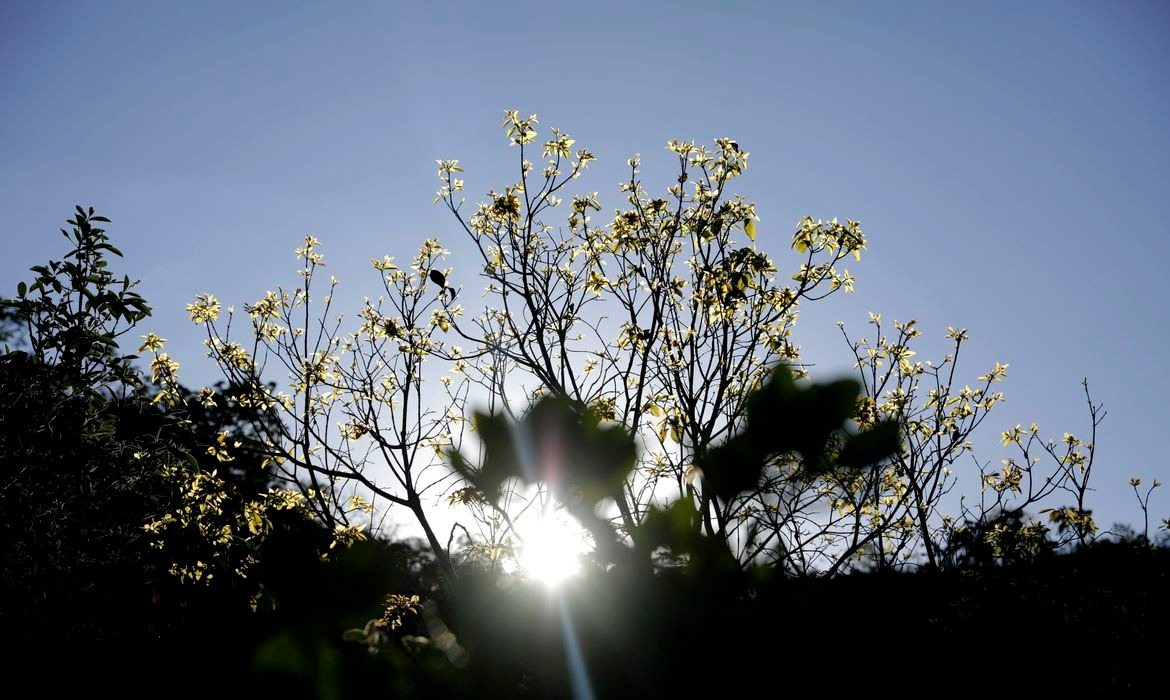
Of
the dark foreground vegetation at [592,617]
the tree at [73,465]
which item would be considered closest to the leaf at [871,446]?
the dark foreground vegetation at [592,617]

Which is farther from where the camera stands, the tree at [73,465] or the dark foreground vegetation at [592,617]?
the tree at [73,465]

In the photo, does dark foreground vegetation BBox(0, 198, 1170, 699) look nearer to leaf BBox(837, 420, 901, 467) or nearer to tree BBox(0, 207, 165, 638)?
leaf BBox(837, 420, 901, 467)

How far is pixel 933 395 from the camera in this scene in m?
7.77

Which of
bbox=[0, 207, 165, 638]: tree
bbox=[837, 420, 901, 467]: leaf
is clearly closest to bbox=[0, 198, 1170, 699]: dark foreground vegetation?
bbox=[837, 420, 901, 467]: leaf

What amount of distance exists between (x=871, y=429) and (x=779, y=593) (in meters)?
0.18

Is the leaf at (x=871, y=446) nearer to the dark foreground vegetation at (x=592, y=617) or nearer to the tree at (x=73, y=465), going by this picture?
the dark foreground vegetation at (x=592, y=617)

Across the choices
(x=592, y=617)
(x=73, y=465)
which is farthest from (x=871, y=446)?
(x=73, y=465)

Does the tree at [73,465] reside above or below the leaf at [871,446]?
above

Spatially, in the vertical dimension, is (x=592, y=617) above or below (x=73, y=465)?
below

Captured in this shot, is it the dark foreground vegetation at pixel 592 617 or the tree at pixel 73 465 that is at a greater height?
the tree at pixel 73 465

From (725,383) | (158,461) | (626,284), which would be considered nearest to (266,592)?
(158,461)

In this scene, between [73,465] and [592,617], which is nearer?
[592,617]

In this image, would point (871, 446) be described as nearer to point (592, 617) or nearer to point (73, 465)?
point (592, 617)

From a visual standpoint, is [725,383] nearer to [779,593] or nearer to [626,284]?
[626,284]
